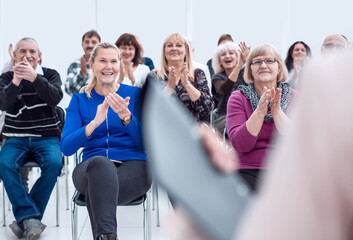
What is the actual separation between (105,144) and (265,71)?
3.18ft

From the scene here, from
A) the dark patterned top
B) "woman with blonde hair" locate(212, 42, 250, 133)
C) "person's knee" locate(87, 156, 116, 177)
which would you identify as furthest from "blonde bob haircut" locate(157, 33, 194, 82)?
"person's knee" locate(87, 156, 116, 177)

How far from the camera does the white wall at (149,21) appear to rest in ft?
21.1

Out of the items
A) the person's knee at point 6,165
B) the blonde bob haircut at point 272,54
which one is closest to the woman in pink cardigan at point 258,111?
the blonde bob haircut at point 272,54

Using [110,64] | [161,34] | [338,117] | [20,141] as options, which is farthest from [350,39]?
[161,34]

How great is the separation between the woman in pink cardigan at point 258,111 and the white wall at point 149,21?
417 cm

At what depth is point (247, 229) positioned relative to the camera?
0.33 m

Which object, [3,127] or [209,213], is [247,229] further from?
[3,127]

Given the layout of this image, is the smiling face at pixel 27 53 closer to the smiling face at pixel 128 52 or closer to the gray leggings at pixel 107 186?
the smiling face at pixel 128 52

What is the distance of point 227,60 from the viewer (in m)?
3.71

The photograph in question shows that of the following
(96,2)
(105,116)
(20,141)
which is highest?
(96,2)

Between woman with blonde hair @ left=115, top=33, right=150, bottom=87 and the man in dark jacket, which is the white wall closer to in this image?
woman with blonde hair @ left=115, top=33, right=150, bottom=87

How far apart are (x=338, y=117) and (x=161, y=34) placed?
6.46 meters

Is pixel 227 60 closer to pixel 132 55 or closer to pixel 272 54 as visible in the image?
pixel 132 55

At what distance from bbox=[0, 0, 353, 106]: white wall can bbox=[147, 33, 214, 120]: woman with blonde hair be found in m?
3.41
